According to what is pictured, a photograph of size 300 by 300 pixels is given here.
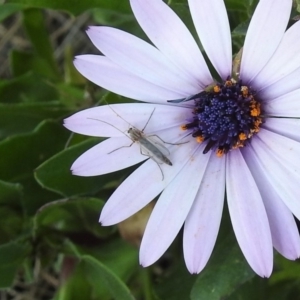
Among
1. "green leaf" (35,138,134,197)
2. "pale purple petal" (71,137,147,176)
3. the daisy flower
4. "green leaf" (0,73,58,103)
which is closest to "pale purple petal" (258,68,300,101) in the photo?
the daisy flower

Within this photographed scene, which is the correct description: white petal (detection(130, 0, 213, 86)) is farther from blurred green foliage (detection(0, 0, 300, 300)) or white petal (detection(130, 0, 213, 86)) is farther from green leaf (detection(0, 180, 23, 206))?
green leaf (detection(0, 180, 23, 206))

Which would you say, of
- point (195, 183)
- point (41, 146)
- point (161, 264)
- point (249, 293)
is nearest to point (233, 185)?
point (195, 183)

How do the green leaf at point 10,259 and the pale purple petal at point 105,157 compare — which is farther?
the green leaf at point 10,259

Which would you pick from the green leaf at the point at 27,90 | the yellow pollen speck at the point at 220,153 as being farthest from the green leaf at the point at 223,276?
the green leaf at the point at 27,90

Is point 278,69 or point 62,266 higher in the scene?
point 278,69

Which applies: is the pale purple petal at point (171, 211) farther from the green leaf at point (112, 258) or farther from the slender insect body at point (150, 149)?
the green leaf at point (112, 258)

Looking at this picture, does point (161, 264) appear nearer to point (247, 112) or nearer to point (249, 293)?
point (249, 293)
